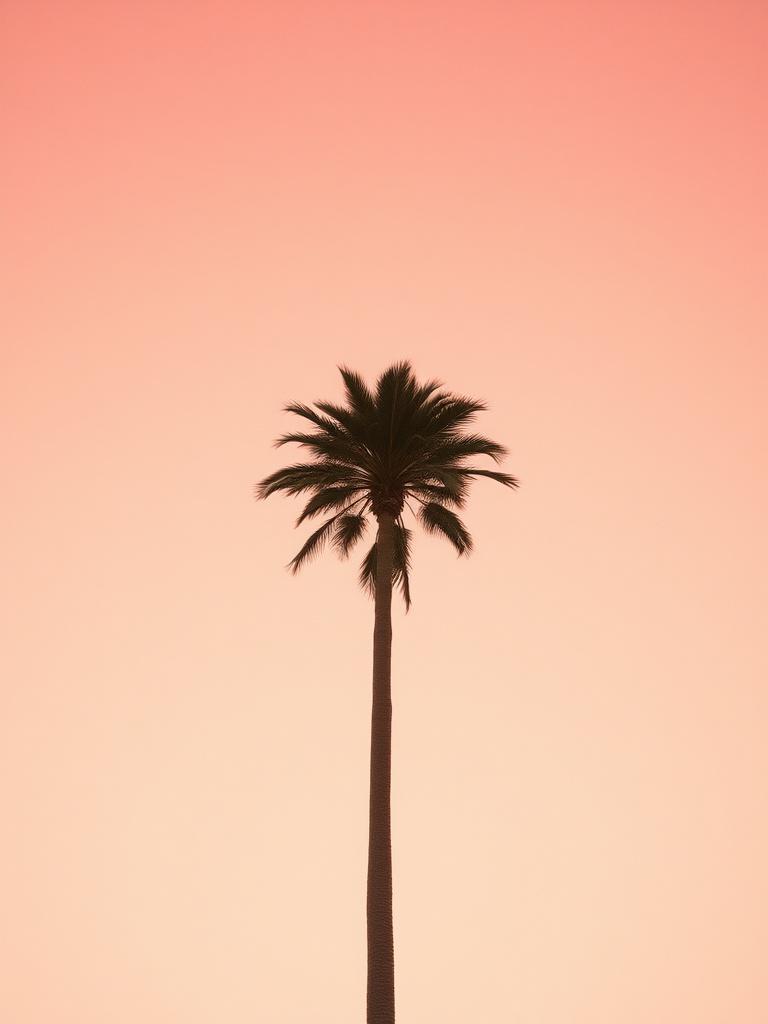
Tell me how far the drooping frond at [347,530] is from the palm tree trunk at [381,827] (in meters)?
2.28

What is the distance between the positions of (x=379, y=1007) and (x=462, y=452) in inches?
468

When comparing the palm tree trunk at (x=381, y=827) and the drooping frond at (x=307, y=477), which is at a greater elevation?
the drooping frond at (x=307, y=477)

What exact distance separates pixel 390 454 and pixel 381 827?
842 cm

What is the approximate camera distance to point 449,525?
23.2 meters

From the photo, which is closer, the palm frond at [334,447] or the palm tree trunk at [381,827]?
the palm tree trunk at [381,827]

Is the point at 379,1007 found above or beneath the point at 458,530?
beneath

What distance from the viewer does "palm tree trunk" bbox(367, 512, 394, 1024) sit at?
1736 centimetres

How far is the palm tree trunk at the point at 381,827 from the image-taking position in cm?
1736

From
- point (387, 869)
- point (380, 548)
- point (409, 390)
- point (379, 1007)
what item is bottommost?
point (379, 1007)

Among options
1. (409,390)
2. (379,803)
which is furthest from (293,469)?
(379,803)

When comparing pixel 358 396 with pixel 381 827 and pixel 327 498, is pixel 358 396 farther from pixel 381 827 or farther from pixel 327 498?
pixel 381 827

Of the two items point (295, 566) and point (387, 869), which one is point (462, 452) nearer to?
point (295, 566)

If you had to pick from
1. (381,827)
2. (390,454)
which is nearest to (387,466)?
(390,454)

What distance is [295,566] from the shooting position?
23.6 meters
